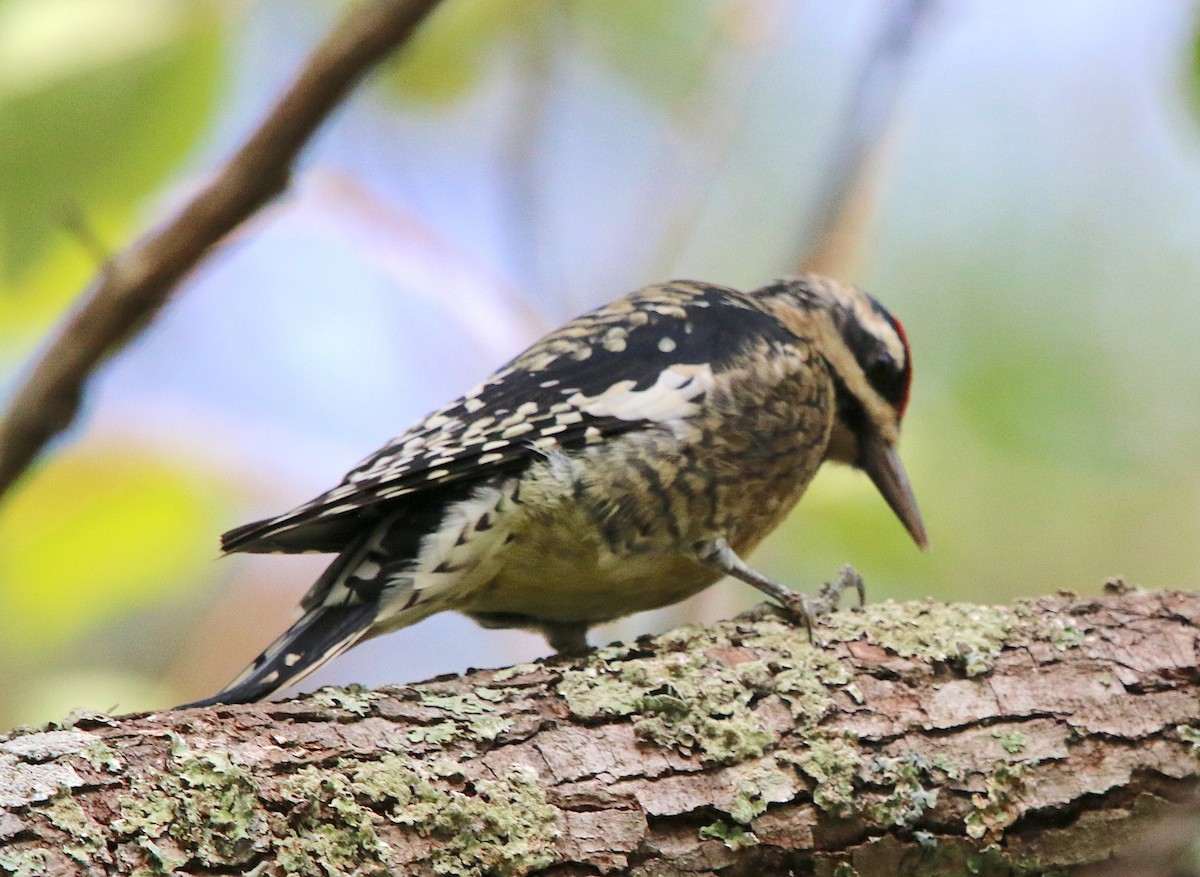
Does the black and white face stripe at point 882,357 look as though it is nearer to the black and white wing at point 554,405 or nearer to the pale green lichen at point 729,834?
the black and white wing at point 554,405

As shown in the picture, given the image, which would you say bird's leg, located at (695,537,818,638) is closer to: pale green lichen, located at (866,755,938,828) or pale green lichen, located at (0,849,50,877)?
pale green lichen, located at (866,755,938,828)

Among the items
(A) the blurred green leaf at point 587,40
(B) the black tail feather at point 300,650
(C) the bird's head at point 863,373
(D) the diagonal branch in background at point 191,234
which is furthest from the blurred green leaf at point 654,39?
(B) the black tail feather at point 300,650

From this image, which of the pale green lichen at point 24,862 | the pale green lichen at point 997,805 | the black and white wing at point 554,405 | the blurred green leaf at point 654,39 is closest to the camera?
the pale green lichen at point 24,862

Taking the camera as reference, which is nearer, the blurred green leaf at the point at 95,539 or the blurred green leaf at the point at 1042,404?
the blurred green leaf at the point at 95,539

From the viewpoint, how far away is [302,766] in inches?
72.5

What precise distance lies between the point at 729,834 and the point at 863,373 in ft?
6.64

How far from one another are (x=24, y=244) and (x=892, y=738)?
5.85ft

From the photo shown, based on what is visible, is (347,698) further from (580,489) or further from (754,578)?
(754,578)

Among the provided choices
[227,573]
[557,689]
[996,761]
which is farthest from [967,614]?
[227,573]

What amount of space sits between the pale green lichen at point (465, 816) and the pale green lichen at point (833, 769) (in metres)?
0.44

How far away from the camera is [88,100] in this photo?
2318 millimetres

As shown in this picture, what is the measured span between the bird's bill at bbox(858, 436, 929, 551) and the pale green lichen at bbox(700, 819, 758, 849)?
166cm

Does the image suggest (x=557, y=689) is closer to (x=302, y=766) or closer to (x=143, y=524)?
(x=302, y=766)

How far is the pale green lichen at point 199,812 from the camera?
167 centimetres
